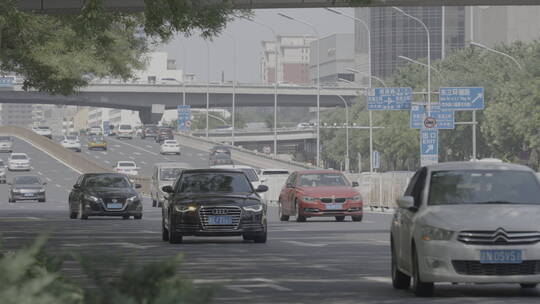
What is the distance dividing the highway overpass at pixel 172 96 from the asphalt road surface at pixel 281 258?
10410cm

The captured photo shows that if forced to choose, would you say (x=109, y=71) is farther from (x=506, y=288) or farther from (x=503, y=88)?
(x=503, y=88)

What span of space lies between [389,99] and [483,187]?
59767 millimetres

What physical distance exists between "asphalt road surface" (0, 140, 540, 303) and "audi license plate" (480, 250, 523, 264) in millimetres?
384

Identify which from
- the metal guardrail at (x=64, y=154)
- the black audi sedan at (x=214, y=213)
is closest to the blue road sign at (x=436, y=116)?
the metal guardrail at (x=64, y=154)

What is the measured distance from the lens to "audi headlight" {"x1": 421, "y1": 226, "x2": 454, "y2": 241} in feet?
47.7

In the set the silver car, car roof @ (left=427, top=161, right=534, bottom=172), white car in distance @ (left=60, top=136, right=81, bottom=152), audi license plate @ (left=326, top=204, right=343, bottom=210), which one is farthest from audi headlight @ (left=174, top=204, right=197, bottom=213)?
white car in distance @ (left=60, top=136, right=81, bottom=152)

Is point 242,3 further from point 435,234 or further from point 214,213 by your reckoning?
point 435,234

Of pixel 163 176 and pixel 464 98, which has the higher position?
pixel 464 98

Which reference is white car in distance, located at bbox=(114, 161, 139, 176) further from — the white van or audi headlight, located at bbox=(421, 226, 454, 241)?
audi headlight, located at bbox=(421, 226, 454, 241)

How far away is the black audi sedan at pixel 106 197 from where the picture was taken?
42.0 m

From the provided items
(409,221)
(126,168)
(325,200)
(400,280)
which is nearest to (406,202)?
(409,221)

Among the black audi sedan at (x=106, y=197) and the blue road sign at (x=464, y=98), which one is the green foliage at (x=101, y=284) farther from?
the blue road sign at (x=464, y=98)

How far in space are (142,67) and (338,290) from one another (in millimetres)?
30700

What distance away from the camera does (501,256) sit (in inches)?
567
